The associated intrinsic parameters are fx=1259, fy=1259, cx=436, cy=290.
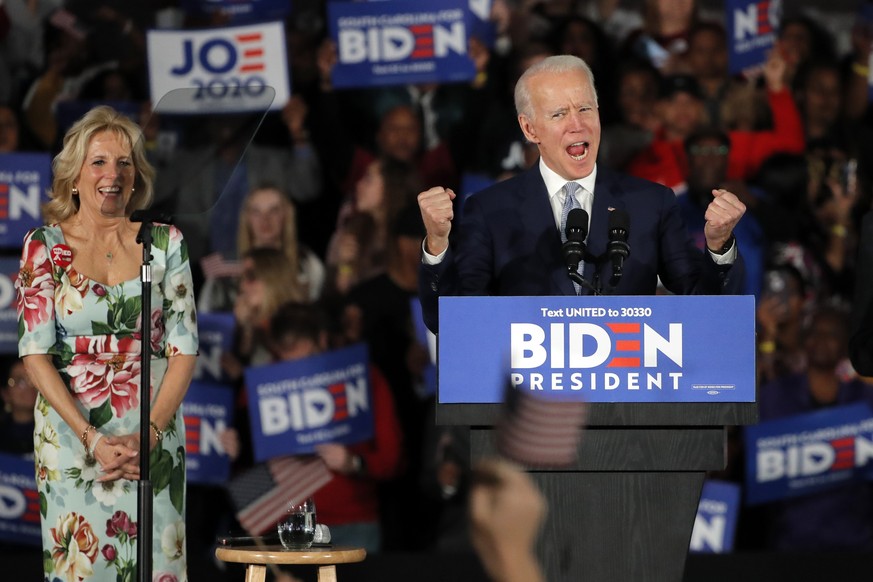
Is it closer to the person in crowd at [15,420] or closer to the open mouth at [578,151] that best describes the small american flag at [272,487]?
the person in crowd at [15,420]

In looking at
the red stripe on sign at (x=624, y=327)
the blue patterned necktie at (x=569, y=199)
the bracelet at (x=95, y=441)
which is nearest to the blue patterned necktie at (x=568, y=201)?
the blue patterned necktie at (x=569, y=199)

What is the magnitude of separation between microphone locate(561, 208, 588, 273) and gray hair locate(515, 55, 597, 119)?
0.49 m

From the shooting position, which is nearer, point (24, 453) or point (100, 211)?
point (100, 211)

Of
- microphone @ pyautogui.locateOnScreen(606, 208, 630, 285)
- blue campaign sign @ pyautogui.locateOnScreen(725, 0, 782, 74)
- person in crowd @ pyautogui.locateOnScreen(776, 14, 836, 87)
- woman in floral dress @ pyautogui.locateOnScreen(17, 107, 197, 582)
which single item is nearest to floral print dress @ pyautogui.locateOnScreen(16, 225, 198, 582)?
woman in floral dress @ pyautogui.locateOnScreen(17, 107, 197, 582)

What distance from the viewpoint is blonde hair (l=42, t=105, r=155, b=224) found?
2986 millimetres

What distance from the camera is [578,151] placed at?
9.29 feet

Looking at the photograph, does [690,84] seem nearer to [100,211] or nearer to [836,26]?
[836,26]

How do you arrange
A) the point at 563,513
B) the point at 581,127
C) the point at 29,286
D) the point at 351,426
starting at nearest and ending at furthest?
the point at 563,513
the point at 581,127
the point at 29,286
the point at 351,426

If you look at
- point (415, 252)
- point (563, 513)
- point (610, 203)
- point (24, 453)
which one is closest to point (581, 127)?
point (610, 203)

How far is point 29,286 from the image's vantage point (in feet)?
9.86

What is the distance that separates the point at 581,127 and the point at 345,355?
2.77m

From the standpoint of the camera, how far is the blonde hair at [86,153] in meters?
2.99

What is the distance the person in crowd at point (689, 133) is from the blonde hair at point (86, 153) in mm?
2894

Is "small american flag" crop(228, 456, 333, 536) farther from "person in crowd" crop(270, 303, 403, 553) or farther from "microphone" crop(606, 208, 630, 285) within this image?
"microphone" crop(606, 208, 630, 285)
